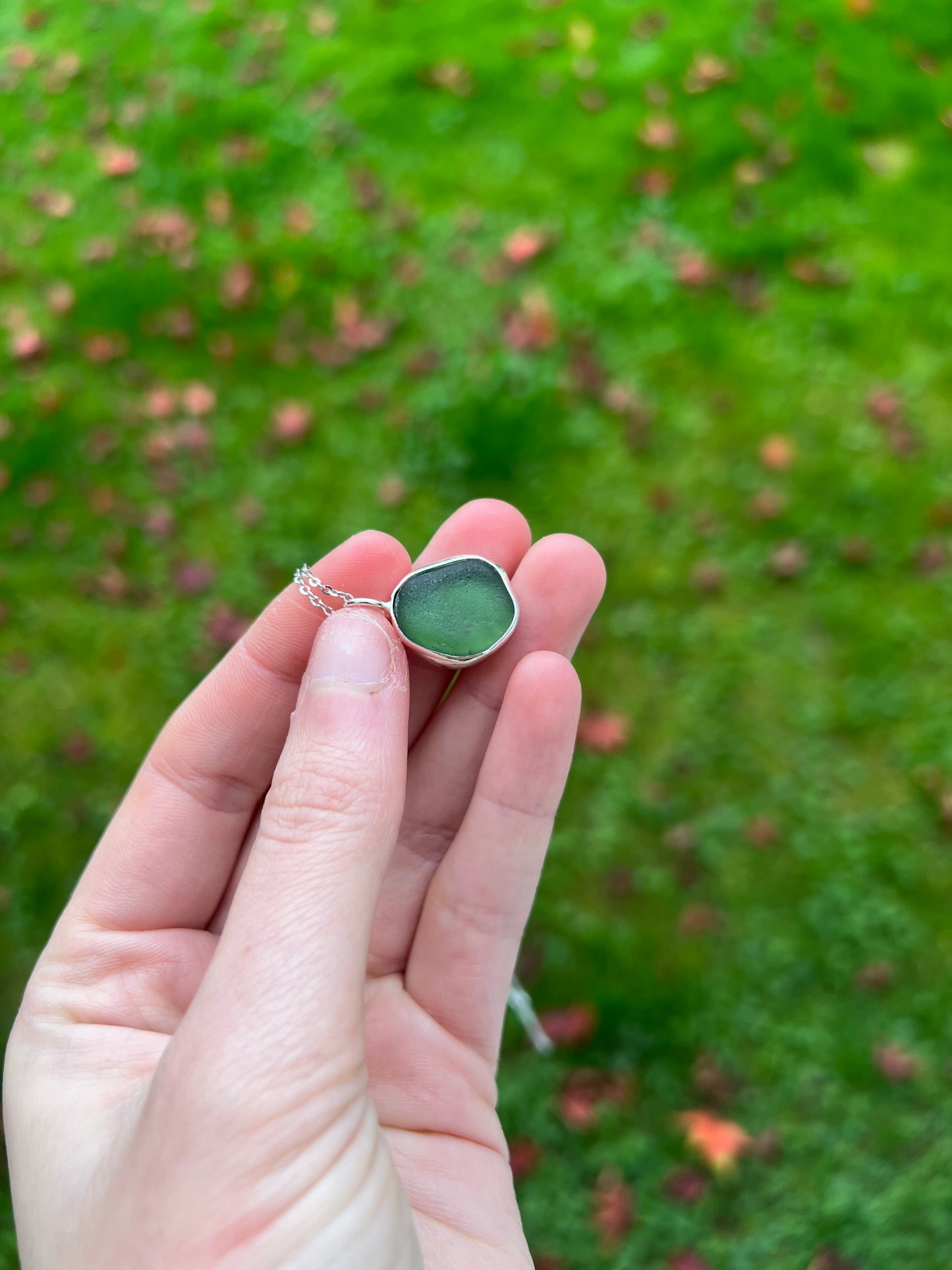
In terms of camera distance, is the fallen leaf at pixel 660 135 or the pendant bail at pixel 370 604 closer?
the pendant bail at pixel 370 604

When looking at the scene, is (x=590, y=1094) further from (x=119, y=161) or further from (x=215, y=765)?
(x=119, y=161)

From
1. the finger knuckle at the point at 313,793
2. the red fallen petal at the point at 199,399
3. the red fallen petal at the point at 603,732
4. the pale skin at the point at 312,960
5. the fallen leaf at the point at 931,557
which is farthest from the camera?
the red fallen petal at the point at 199,399

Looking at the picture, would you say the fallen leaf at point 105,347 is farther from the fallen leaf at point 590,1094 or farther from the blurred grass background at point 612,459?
the fallen leaf at point 590,1094

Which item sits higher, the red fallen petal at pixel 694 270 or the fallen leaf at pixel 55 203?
the fallen leaf at pixel 55 203

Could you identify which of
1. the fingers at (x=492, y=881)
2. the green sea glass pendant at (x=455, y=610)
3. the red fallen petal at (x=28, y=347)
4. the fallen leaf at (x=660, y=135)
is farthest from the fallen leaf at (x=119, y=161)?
the fingers at (x=492, y=881)

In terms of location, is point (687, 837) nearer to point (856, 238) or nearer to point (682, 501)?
point (682, 501)

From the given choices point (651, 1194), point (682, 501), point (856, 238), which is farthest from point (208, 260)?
point (651, 1194)
